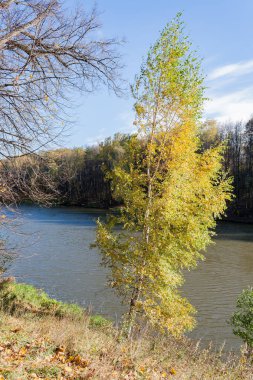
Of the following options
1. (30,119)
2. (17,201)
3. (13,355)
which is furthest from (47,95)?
(13,355)

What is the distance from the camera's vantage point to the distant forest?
611 cm

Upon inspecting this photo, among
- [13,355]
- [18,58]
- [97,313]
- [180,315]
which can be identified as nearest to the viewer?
[13,355]

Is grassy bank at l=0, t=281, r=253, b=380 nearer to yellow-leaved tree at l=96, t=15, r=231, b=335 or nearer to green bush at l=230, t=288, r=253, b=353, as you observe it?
yellow-leaved tree at l=96, t=15, r=231, b=335

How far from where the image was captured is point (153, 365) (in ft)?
19.9

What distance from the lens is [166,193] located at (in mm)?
9258

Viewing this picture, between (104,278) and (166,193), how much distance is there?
10.8m

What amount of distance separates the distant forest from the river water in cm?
A: 105

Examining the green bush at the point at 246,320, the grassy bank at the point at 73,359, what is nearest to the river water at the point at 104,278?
the green bush at the point at 246,320

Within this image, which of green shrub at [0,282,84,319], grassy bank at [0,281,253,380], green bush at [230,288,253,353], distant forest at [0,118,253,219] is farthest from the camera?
green shrub at [0,282,84,319]

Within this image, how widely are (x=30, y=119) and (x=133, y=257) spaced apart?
17.5ft

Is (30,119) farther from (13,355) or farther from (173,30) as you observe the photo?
(173,30)

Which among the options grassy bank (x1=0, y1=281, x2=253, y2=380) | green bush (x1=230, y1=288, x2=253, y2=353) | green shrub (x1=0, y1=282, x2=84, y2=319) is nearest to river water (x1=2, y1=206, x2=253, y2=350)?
green shrub (x1=0, y1=282, x2=84, y2=319)

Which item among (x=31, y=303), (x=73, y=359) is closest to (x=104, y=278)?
(x=31, y=303)

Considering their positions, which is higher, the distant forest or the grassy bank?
the distant forest
